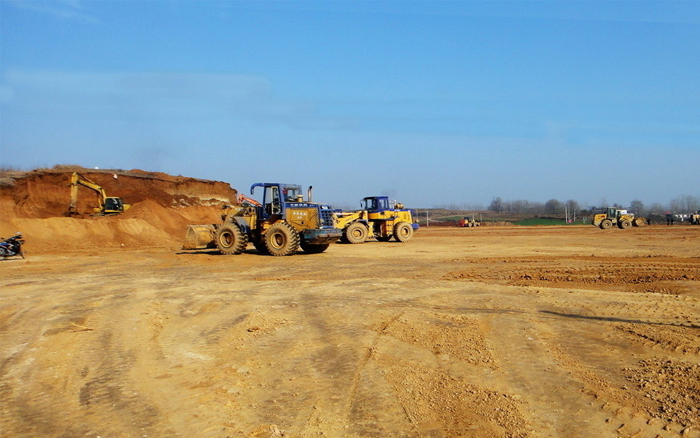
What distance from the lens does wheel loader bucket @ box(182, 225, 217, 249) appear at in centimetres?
2358

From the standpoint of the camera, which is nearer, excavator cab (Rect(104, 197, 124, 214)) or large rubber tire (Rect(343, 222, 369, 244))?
large rubber tire (Rect(343, 222, 369, 244))

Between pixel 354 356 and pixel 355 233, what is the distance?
73.6 ft

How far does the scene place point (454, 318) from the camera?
8906 mm

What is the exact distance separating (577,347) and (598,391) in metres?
1.70

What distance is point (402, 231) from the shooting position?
30312 mm

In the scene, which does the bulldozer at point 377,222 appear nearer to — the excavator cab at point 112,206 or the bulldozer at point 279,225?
the bulldozer at point 279,225

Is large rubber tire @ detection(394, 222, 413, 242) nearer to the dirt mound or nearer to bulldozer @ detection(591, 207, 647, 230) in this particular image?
the dirt mound

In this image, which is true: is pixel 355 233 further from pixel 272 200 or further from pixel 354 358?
pixel 354 358

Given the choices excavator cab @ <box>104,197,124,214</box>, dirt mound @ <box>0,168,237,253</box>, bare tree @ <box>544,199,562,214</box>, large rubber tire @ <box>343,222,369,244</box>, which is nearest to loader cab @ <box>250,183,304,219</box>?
large rubber tire @ <box>343,222,369,244</box>

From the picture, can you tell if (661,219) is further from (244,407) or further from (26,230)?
(244,407)

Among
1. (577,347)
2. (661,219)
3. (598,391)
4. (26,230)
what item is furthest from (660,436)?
(661,219)

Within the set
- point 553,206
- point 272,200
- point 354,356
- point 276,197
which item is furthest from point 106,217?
point 553,206

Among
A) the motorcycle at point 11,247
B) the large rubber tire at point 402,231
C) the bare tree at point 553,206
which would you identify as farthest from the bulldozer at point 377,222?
the bare tree at point 553,206

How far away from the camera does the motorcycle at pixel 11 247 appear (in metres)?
21.3
